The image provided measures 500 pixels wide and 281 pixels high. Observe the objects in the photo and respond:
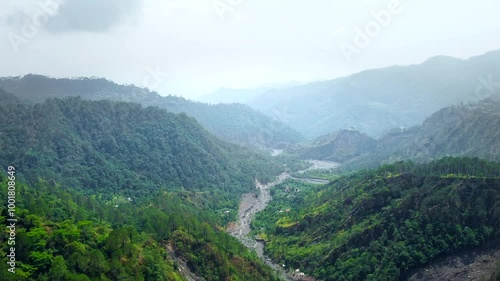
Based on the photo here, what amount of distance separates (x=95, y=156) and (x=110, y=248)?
114087mm

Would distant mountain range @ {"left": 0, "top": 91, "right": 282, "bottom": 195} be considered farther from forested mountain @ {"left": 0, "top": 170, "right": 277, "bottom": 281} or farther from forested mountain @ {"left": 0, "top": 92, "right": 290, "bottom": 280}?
forested mountain @ {"left": 0, "top": 170, "right": 277, "bottom": 281}

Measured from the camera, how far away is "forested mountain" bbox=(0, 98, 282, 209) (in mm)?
152875

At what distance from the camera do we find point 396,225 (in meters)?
97.6

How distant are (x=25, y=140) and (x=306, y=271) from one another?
4670 inches

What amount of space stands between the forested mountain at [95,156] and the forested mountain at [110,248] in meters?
40.8

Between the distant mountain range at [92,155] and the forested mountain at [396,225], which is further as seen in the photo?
the distant mountain range at [92,155]

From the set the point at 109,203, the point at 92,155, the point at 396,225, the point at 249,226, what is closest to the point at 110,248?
the point at 396,225

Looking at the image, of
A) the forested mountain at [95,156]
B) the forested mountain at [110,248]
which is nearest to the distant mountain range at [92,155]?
the forested mountain at [95,156]

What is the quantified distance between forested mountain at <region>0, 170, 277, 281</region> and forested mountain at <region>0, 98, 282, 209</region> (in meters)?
40.8

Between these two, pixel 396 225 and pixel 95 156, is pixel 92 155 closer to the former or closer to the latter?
pixel 95 156

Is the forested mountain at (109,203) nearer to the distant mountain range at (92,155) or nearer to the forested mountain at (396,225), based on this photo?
the distant mountain range at (92,155)

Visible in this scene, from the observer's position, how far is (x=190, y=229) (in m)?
90.5

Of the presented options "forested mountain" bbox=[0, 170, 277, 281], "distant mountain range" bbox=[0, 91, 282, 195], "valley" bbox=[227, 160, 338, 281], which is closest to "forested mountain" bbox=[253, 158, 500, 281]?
"valley" bbox=[227, 160, 338, 281]

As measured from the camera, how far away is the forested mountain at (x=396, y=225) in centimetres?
8919
